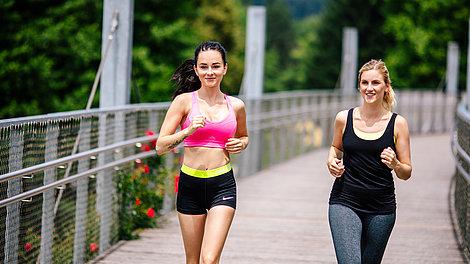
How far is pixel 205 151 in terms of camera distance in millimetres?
6988

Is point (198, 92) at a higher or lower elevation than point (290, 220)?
higher

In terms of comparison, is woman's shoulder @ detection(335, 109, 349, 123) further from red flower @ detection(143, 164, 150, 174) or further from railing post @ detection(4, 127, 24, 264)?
red flower @ detection(143, 164, 150, 174)

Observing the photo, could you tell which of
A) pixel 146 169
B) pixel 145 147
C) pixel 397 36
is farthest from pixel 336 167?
pixel 397 36

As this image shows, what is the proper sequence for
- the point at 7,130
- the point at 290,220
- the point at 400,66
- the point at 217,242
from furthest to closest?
1. the point at 400,66
2. the point at 290,220
3. the point at 7,130
4. the point at 217,242

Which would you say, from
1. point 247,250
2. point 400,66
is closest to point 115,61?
point 247,250

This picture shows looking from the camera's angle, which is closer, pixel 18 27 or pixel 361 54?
pixel 18 27

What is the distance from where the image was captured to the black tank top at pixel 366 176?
270 inches

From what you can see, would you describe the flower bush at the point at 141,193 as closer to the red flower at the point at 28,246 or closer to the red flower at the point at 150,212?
the red flower at the point at 150,212

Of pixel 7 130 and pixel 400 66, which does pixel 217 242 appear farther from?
pixel 400 66

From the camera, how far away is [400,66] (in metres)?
67.6

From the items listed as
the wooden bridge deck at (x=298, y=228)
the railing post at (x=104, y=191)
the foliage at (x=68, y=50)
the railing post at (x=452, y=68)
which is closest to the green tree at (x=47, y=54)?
the foliage at (x=68, y=50)

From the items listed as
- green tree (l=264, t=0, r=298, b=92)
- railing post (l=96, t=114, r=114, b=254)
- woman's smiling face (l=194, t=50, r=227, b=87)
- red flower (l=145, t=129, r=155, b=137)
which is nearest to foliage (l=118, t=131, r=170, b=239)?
red flower (l=145, t=129, r=155, b=137)

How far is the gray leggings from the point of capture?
6820mm

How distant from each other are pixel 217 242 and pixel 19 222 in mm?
1599
